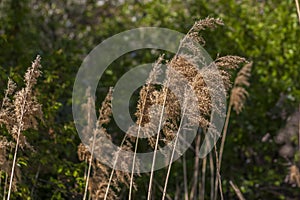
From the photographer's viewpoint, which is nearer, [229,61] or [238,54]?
→ [229,61]

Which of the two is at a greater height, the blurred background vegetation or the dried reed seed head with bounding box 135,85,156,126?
the blurred background vegetation

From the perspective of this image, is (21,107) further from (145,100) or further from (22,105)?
(145,100)

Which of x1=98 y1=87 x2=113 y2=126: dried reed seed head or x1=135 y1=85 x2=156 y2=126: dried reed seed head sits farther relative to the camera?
x1=98 y1=87 x2=113 y2=126: dried reed seed head

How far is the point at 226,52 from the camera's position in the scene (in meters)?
4.63

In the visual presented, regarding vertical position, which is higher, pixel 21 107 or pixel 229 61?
pixel 229 61

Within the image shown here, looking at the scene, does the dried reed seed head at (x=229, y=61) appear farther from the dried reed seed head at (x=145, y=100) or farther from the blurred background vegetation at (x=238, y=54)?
the blurred background vegetation at (x=238, y=54)

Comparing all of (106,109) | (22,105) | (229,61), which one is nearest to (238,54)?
(106,109)

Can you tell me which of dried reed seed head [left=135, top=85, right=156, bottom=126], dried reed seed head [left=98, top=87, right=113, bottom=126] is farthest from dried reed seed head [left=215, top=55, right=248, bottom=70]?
dried reed seed head [left=98, top=87, right=113, bottom=126]

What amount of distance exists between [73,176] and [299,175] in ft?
4.80

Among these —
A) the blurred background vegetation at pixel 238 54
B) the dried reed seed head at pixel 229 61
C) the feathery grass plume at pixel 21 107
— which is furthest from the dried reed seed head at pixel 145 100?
the blurred background vegetation at pixel 238 54

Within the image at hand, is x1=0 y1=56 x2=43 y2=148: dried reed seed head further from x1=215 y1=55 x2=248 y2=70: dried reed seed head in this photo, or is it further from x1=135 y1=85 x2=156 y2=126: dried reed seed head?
x1=215 y1=55 x2=248 y2=70: dried reed seed head

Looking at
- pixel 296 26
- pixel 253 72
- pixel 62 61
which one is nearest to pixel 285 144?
pixel 253 72

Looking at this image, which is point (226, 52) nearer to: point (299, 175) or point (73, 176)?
point (299, 175)

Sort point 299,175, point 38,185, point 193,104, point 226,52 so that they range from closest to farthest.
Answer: point 193,104 < point 38,185 < point 299,175 < point 226,52
